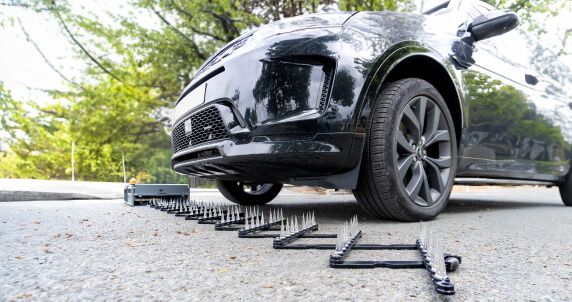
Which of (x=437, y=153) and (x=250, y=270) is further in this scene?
(x=437, y=153)

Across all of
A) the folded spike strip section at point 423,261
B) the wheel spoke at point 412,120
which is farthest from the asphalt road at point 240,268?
the wheel spoke at point 412,120

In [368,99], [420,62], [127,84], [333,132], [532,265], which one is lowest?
[532,265]

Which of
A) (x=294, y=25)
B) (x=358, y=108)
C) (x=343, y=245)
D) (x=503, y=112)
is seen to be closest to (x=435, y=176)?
(x=358, y=108)

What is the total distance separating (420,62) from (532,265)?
6.11ft

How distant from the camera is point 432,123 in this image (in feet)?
10.1

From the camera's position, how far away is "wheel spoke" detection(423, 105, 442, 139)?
3071mm

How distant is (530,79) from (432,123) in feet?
6.76

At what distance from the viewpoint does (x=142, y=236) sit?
89.2 inches

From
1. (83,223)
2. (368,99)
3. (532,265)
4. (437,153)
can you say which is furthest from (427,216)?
(83,223)

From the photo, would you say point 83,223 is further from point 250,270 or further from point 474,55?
point 474,55

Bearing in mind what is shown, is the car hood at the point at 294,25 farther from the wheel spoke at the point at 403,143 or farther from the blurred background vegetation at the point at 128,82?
the blurred background vegetation at the point at 128,82

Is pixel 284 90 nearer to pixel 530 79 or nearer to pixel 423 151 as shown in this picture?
pixel 423 151

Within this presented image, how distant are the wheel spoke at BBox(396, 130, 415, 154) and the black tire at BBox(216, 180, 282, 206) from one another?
2289 millimetres

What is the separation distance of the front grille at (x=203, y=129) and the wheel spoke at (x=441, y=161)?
1.53m
